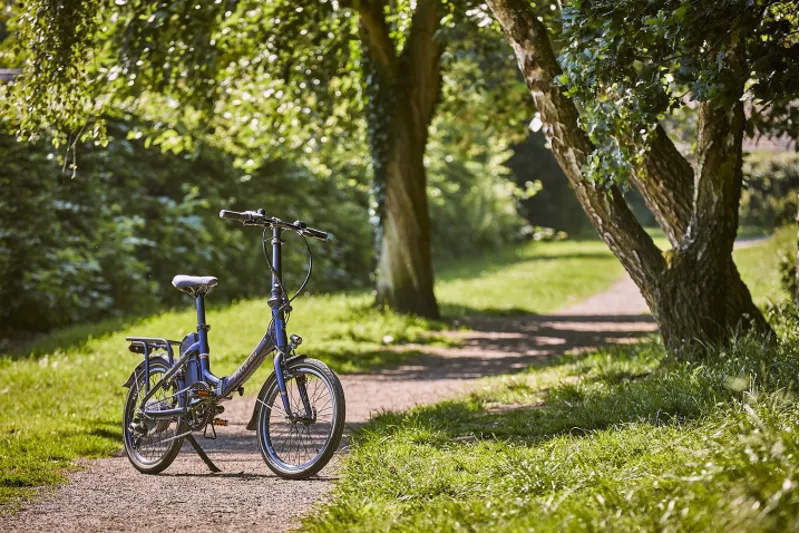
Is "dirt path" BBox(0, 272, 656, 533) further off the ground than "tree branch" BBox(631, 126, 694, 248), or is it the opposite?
"tree branch" BBox(631, 126, 694, 248)

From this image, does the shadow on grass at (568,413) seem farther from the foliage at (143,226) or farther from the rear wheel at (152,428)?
the foliage at (143,226)

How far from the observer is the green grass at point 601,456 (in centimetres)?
398

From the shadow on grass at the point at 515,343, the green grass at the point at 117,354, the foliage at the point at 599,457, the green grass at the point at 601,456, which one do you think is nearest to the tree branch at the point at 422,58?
the green grass at the point at 117,354

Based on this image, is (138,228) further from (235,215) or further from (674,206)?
(235,215)

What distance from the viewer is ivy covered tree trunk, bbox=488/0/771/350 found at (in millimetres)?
7996

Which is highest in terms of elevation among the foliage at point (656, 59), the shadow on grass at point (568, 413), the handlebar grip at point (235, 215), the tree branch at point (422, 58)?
the tree branch at point (422, 58)

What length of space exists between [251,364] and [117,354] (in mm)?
6213

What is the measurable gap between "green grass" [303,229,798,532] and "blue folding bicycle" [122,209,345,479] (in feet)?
1.04

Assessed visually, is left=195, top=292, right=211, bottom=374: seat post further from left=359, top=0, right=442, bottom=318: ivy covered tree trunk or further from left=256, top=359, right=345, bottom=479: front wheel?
left=359, top=0, right=442, bottom=318: ivy covered tree trunk

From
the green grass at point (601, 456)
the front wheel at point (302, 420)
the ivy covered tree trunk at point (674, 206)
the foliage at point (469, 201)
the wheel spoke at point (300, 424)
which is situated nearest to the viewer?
the green grass at point (601, 456)

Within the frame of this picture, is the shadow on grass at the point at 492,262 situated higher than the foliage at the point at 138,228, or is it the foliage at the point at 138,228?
the foliage at the point at 138,228

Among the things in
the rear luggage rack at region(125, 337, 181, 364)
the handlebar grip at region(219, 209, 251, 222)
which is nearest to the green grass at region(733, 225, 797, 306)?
the rear luggage rack at region(125, 337, 181, 364)

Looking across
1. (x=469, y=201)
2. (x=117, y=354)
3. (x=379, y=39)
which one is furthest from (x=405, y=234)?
(x=469, y=201)

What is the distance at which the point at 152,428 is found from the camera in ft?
22.0
